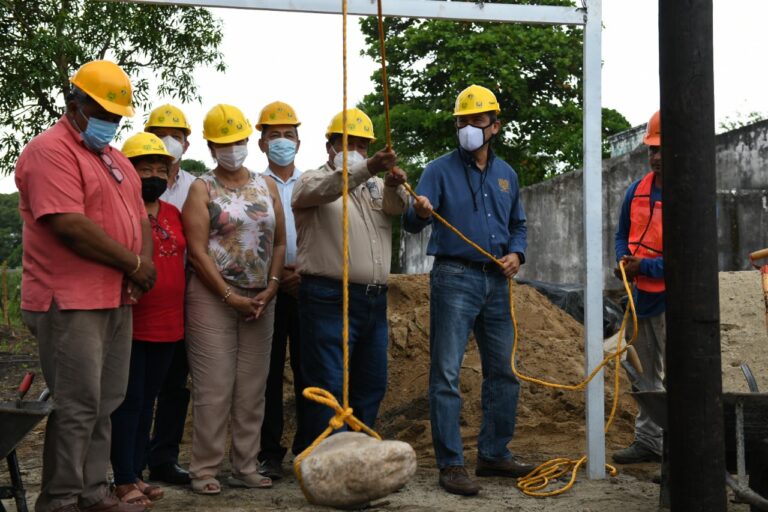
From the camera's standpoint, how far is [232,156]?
5.45 meters

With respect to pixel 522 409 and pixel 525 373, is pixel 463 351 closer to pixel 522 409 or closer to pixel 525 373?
pixel 522 409

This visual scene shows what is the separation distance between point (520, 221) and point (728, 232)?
13664 mm

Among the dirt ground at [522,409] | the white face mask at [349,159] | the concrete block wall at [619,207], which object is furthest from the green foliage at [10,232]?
the white face mask at [349,159]

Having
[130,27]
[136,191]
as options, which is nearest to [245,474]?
[136,191]

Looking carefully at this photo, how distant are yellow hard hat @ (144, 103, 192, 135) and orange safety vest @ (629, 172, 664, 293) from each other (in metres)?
2.80

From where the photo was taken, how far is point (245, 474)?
17.9 ft

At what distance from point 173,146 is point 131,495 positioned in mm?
2079

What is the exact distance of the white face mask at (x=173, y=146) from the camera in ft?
19.2

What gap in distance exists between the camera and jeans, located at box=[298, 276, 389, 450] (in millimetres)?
5395

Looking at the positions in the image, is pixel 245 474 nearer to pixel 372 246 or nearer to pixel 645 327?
pixel 372 246

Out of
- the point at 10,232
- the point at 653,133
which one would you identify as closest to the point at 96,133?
the point at 653,133

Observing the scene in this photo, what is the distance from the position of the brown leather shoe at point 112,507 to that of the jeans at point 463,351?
1.68 metres

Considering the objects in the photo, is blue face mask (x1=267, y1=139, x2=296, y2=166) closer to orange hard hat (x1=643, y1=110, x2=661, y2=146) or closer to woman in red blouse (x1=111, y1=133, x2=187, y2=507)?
woman in red blouse (x1=111, y1=133, x2=187, y2=507)

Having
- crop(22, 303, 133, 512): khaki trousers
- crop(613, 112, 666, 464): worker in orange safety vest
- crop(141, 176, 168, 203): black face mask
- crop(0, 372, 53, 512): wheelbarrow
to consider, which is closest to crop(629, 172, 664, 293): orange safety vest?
crop(613, 112, 666, 464): worker in orange safety vest
